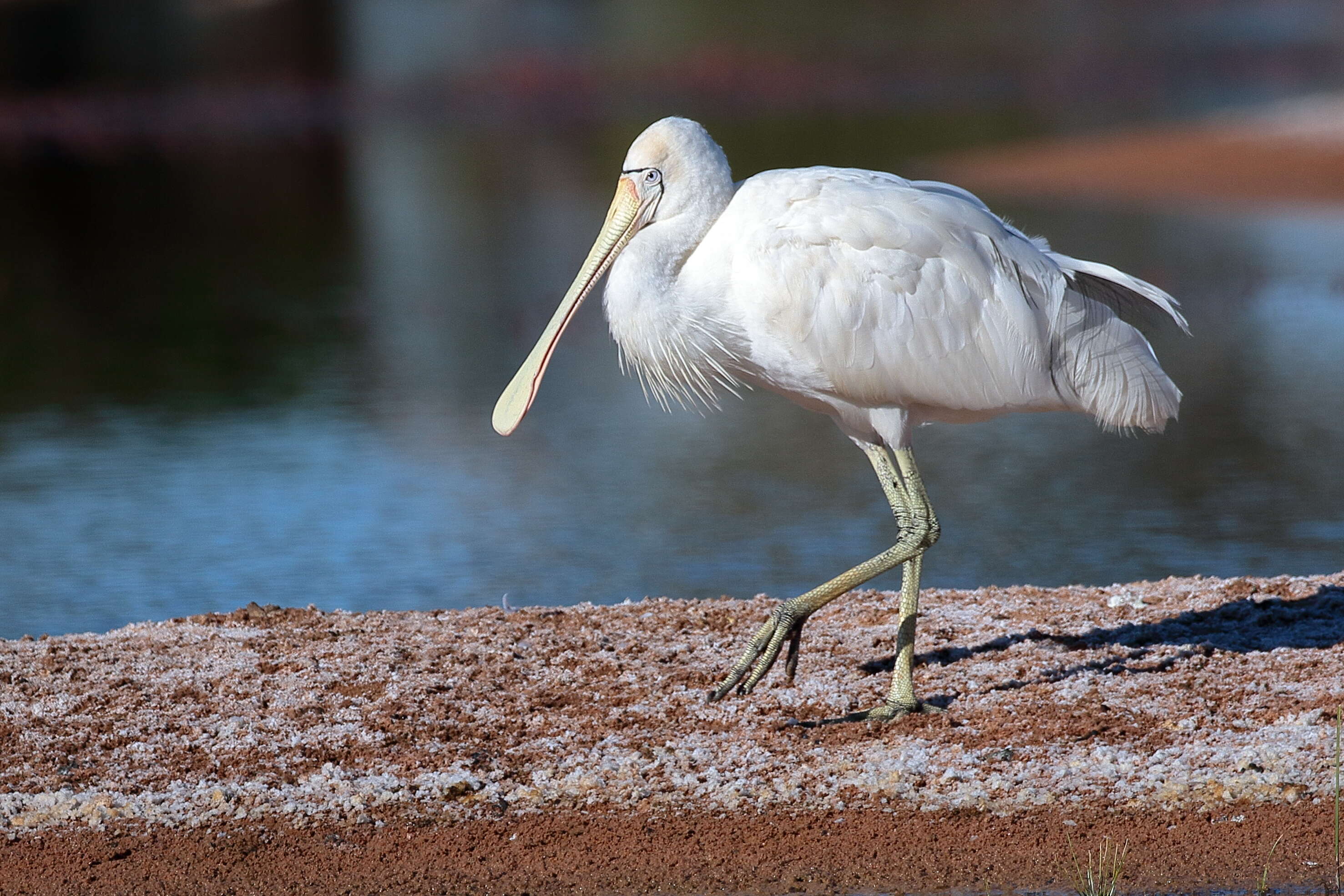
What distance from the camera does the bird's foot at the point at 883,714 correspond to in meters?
5.25

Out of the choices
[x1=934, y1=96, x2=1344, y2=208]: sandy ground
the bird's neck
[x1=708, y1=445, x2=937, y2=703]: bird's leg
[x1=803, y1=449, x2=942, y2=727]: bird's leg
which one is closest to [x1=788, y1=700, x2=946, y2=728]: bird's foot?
[x1=803, y1=449, x2=942, y2=727]: bird's leg

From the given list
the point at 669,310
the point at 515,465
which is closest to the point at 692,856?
the point at 669,310

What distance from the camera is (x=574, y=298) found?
5.70 meters

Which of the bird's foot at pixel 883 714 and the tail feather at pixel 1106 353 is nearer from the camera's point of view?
the bird's foot at pixel 883 714

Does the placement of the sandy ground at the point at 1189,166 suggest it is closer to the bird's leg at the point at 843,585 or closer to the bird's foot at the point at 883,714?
the bird's leg at the point at 843,585

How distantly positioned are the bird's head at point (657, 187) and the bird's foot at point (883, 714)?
4.38 ft

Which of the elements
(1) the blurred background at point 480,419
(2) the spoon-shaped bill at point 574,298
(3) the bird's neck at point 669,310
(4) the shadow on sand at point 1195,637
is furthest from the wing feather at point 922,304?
(1) the blurred background at point 480,419

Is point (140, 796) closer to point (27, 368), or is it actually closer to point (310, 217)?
point (27, 368)

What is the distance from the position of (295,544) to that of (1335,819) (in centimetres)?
494

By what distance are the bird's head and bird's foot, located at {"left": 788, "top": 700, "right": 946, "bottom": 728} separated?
1.33 metres

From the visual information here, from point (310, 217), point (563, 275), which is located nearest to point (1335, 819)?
point (563, 275)

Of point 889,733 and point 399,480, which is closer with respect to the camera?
point 889,733

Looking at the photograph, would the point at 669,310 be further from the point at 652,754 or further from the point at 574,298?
the point at 652,754

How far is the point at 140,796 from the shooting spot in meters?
4.69
